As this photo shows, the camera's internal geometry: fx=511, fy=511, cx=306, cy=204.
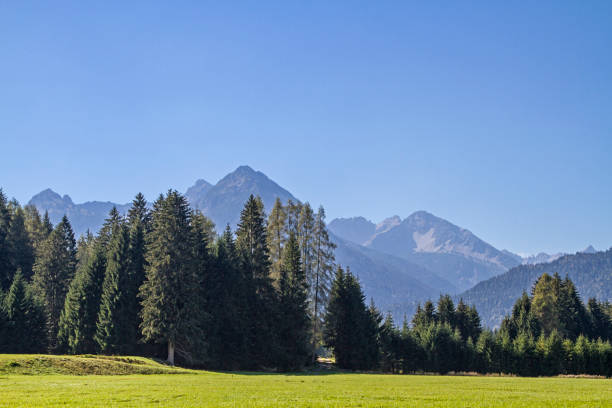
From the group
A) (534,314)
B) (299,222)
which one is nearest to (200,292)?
(299,222)

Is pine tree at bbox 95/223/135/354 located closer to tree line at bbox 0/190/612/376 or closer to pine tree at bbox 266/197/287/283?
tree line at bbox 0/190/612/376

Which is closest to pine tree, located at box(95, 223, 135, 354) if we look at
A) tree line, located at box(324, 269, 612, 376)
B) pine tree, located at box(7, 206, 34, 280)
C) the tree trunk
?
the tree trunk

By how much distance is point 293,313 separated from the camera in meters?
60.9

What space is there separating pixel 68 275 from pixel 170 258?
91.9ft

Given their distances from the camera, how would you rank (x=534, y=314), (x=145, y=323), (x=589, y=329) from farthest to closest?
1. (x=589, y=329)
2. (x=534, y=314)
3. (x=145, y=323)

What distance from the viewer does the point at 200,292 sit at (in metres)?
57.7

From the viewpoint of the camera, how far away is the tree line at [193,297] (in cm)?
5303

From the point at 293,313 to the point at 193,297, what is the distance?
1314cm

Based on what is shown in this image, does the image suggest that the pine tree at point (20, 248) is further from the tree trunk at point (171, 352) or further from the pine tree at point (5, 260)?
the tree trunk at point (171, 352)

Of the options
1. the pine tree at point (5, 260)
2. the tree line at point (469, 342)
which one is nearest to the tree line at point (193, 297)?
the tree line at point (469, 342)

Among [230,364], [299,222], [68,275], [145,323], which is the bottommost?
[230,364]

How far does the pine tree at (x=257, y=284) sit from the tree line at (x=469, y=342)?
10721 millimetres

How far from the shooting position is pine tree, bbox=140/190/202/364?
51.4 meters

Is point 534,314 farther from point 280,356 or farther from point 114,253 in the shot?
point 114,253
